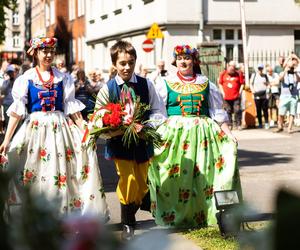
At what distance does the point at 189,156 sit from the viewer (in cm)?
721

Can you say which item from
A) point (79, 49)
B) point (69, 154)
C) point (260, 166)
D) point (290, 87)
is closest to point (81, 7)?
point (79, 49)

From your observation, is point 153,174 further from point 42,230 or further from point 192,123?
point 42,230

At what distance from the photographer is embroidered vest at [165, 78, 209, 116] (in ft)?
23.5

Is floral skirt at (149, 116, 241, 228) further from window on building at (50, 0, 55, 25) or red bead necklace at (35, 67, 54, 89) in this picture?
window on building at (50, 0, 55, 25)

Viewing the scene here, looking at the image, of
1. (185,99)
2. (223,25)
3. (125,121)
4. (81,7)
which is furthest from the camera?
(81,7)

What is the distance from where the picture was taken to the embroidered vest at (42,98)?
6930mm

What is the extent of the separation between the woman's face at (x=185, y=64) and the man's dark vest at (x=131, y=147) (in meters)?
0.72

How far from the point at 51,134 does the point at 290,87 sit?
37.5ft

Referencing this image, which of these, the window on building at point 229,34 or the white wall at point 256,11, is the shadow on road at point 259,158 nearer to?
the white wall at point 256,11

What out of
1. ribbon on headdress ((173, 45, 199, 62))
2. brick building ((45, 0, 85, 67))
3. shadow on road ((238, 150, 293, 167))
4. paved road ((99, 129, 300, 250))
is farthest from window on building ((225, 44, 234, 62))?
ribbon on headdress ((173, 45, 199, 62))

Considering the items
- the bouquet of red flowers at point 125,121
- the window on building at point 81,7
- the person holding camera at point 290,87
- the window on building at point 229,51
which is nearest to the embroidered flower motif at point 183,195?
the bouquet of red flowers at point 125,121

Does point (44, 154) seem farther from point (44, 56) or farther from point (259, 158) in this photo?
point (259, 158)

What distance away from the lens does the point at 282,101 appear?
1791cm

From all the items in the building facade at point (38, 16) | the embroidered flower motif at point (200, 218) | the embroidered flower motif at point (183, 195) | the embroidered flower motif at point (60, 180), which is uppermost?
the building facade at point (38, 16)
